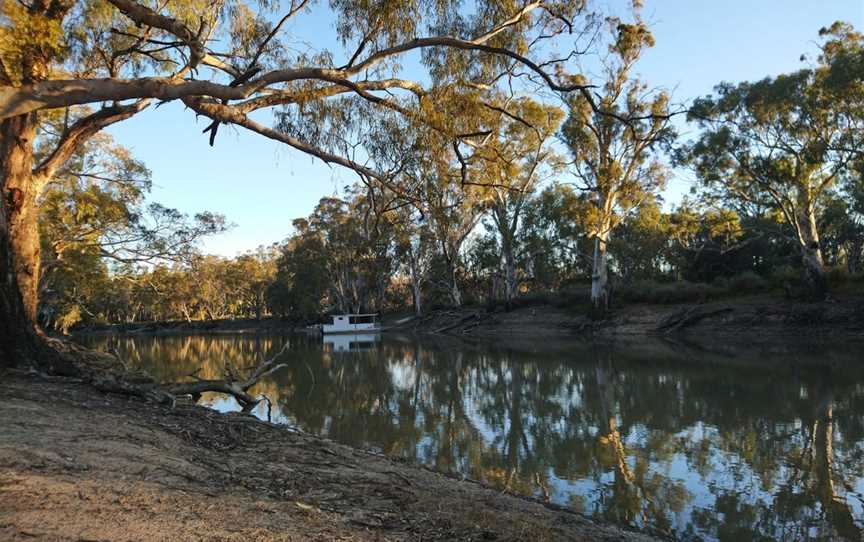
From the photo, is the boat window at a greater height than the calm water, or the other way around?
the boat window

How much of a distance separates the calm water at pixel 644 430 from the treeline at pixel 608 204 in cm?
264

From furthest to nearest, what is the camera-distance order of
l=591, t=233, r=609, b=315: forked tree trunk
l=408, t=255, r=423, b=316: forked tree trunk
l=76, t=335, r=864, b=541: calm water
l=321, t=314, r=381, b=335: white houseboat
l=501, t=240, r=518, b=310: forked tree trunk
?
l=408, t=255, r=423, b=316: forked tree trunk < l=321, t=314, r=381, b=335: white houseboat < l=501, t=240, r=518, b=310: forked tree trunk < l=591, t=233, r=609, b=315: forked tree trunk < l=76, t=335, r=864, b=541: calm water

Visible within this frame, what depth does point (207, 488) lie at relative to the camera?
2969 millimetres

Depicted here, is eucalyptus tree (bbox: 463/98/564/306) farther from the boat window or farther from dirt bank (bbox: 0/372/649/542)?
the boat window

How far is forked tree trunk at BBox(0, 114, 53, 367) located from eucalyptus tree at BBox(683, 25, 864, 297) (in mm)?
16089

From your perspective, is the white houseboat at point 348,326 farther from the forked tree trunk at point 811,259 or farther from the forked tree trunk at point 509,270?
the forked tree trunk at point 811,259

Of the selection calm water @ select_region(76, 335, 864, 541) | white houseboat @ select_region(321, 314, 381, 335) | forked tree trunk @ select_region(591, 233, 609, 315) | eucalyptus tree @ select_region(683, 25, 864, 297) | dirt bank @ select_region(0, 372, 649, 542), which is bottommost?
calm water @ select_region(76, 335, 864, 541)

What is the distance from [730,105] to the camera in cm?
1936

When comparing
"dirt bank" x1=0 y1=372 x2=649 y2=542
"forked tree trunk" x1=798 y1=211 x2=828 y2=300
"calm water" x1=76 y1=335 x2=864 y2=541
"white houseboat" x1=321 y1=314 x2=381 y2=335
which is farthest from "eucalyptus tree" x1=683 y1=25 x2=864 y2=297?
"white houseboat" x1=321 y1=314 x2=381 y2=335

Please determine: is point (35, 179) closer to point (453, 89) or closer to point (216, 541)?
point (453, 89)

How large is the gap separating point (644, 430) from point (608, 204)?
689 inches

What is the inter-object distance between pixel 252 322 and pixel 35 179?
48349mm

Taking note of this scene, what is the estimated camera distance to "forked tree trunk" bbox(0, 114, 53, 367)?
222 inches

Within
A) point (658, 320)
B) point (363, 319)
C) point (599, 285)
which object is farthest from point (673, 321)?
point (363, 319)
